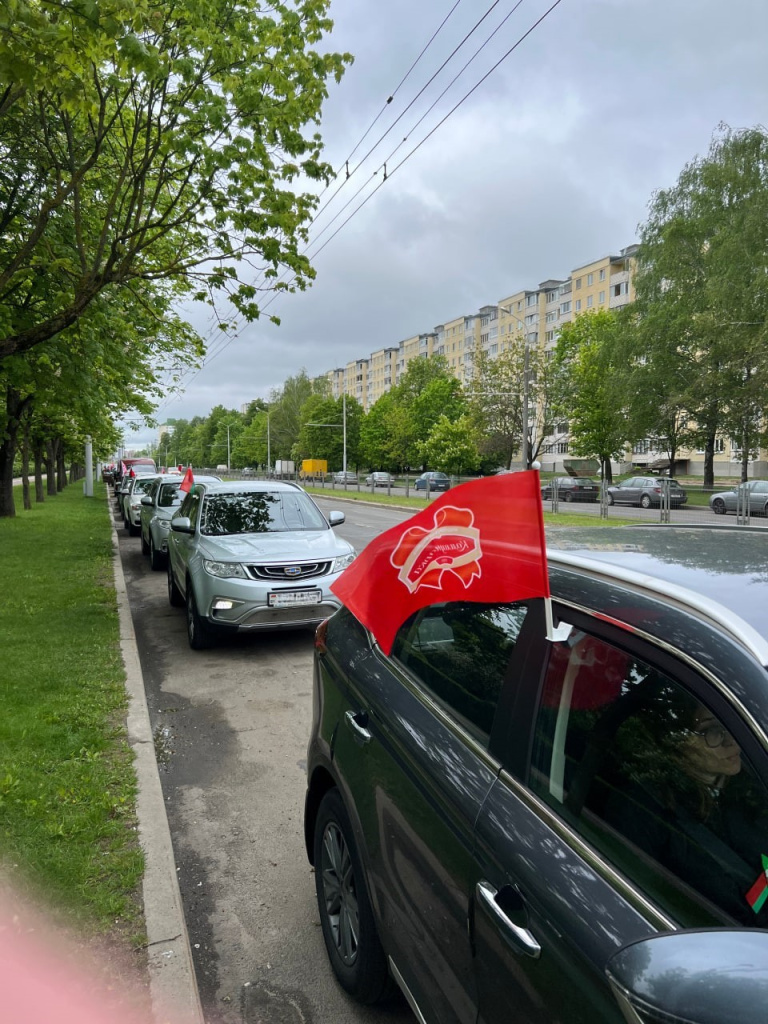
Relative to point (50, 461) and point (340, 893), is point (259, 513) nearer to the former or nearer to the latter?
point (340, 893)

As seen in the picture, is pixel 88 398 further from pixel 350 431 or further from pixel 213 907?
pixel 350 431

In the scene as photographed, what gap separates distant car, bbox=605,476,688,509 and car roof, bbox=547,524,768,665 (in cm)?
3253

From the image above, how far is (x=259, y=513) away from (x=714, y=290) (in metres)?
33.0

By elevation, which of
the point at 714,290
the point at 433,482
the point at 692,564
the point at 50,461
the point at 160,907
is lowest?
the point at 160,907

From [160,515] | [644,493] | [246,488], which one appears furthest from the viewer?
[644,493]

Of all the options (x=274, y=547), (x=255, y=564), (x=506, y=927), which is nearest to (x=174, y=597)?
(x=274, y=547)

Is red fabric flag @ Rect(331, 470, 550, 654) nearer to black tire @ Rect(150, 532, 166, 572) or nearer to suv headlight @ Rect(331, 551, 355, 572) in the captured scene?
suv headlight @ Rect(331, 551, 355, 572)

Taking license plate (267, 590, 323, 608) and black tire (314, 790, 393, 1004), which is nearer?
black tire (314, 790, 393, 1004)

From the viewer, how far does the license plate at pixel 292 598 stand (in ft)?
22.2

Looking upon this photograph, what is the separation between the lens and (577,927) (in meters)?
1.33

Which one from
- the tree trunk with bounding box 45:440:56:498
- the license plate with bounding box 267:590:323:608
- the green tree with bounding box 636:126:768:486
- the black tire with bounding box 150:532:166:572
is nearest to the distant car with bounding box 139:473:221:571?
the black tire with bounding box 150:532:166:572

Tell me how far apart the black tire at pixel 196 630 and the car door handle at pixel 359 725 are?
470 centimetres

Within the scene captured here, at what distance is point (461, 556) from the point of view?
1980mm

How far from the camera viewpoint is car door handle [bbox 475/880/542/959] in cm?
140
